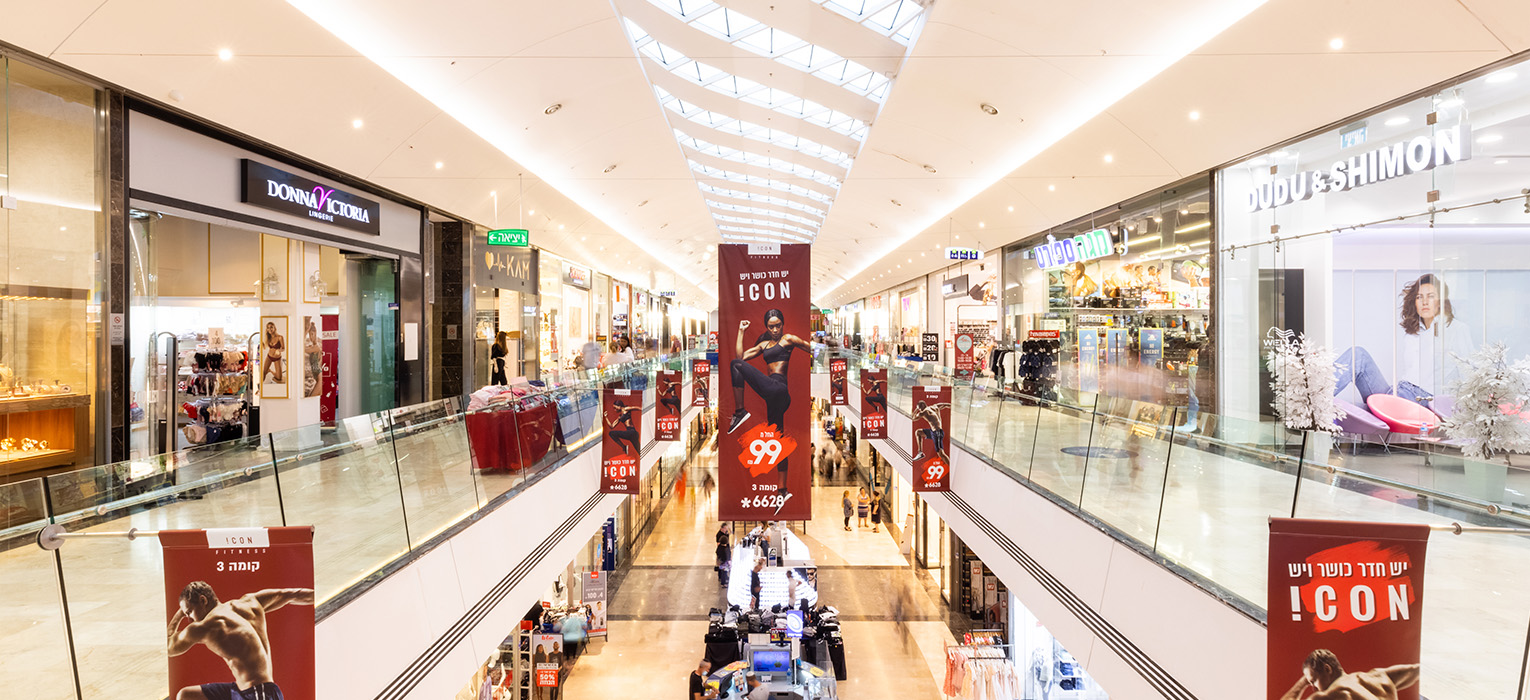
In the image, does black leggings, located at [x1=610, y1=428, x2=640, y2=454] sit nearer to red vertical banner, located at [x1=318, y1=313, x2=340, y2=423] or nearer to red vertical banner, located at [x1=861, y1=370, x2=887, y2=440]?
red vertical banner, located at [x1=861, y1=370, x2=887, y2=440]

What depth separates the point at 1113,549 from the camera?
531 centimetres

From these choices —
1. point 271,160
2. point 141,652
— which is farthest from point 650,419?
point 141,652

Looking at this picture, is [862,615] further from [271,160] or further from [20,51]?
[20,51]

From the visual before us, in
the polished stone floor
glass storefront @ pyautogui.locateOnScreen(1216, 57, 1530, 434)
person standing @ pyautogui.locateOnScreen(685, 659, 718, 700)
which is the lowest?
the polished stone floor

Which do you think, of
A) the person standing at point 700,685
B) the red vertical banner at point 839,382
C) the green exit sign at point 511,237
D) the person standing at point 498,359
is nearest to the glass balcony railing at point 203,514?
the person standing at point 700,685

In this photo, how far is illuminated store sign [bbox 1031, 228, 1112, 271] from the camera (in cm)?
1431

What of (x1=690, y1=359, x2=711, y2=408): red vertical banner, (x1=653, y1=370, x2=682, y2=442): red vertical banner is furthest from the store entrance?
(x1=690, y1=359, x2=711, y2=408): red vertical banner

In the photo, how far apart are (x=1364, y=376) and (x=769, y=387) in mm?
7237

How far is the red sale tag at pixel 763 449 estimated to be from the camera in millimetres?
7895

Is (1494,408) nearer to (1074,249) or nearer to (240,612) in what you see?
(240,612)

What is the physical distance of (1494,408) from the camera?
6344 mm

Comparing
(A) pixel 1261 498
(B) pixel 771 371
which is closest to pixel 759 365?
(B) pixel 771 371

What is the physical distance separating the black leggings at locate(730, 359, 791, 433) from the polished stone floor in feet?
21.0

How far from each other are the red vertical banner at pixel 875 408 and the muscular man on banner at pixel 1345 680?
33.2ft
